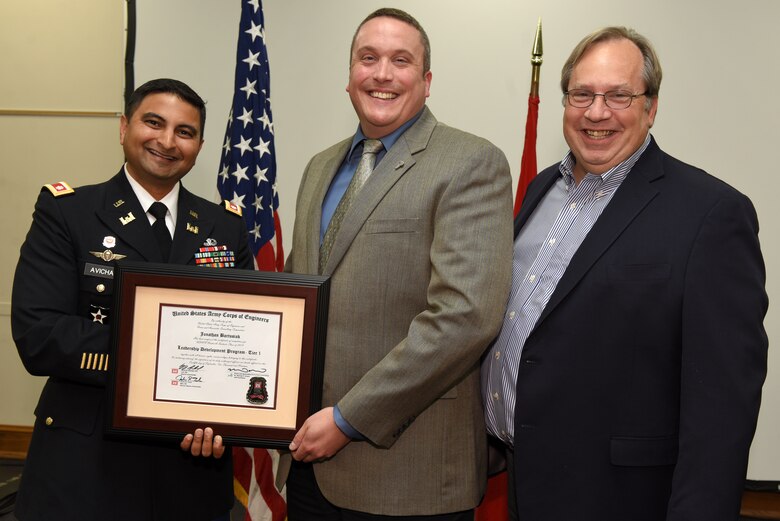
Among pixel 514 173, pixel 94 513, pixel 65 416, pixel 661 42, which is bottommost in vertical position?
pixel 94 513

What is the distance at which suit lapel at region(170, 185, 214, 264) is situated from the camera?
2031 mm

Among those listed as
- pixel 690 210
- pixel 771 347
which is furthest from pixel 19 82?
pixel 771 347

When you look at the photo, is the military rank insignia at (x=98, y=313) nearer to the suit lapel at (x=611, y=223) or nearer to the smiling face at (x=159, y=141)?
the smiling face at (x=159, y=141)

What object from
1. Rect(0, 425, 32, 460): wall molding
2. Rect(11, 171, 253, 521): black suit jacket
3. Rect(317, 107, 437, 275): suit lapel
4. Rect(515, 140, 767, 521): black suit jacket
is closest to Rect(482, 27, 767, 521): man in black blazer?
Rect(515, 140, 767, 521): black suit jacket

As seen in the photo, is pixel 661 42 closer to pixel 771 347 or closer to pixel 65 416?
pixel 771 347

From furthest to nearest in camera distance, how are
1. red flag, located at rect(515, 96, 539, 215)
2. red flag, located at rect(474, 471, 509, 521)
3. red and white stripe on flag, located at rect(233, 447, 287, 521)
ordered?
red flag, located at rect(515, 96, 539, 215), red and white stripe on flag, located at rect(233, 447, 287, 521), red flag, located at rect(474, 471, 509, 521)

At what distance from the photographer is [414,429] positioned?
1.79 meters

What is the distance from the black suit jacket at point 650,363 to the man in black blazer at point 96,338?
0.89 metres

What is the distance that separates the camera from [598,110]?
71.6 inches

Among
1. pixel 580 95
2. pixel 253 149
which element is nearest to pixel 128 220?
pixel 580 95

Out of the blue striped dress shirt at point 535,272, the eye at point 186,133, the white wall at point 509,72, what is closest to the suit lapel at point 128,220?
the eye at point 186,133

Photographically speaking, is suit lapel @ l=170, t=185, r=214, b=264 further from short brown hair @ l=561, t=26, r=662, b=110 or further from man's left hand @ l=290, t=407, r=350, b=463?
short brown hair @ l=561, t=26, r=662, b=110

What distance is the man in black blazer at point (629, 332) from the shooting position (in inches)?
60.8

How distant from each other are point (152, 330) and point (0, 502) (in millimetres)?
2847
